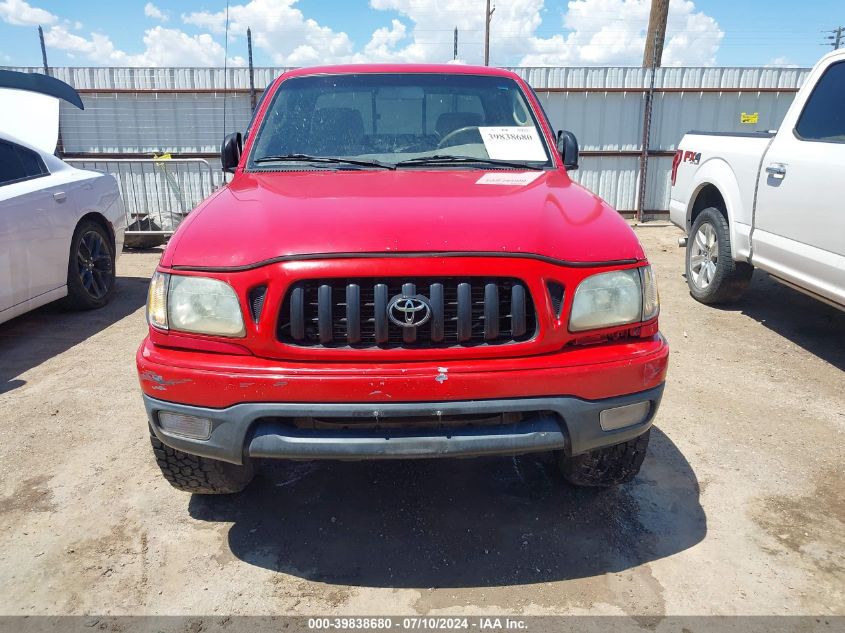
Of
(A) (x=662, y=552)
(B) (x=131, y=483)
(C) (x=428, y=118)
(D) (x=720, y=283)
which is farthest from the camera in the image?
(D) (x=720, y=283)

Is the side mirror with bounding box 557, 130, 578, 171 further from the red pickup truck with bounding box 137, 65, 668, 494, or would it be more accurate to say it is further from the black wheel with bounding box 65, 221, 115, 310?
the black wheel with bounding box 65, 221, 115, 310

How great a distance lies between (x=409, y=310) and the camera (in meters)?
2.11

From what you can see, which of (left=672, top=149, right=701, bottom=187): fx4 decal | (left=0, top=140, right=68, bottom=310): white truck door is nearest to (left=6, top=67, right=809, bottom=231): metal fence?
(left=672, top=149, right=701, bottom=187): fx4 decal

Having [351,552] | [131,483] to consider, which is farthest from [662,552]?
[131,483]

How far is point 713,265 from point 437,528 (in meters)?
4.25

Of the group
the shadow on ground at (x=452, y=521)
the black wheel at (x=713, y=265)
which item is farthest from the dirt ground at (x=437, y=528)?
the black wheel at (x=713, y=265)

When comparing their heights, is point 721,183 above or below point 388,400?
above

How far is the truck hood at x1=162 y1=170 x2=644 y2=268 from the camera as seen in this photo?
7.10 feet

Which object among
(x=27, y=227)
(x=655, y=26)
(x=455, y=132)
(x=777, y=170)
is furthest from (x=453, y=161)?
(x=655, y=26)

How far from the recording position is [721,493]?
295cm

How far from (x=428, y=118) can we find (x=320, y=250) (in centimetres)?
167

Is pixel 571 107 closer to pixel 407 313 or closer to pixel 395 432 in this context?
pixel 407 313

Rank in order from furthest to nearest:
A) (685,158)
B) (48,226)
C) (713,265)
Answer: (685,158) → (713,265) → (48,226)

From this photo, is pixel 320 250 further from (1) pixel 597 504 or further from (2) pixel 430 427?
(1) pixel 597 504
